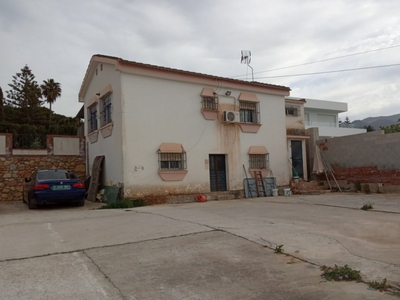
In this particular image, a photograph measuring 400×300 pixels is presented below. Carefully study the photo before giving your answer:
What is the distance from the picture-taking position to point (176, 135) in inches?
516

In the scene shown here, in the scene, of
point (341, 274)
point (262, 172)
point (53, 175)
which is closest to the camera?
point (341, 274)

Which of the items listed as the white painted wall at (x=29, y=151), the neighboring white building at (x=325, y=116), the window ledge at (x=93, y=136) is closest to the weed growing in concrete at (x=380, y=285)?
the window ledge at (x=93, y=136)

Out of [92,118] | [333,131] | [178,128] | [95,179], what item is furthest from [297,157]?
[333,131]

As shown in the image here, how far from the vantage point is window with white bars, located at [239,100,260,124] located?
1534cm

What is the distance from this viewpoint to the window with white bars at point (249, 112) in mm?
15344

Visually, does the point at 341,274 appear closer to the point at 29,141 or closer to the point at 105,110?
the point at 105,110

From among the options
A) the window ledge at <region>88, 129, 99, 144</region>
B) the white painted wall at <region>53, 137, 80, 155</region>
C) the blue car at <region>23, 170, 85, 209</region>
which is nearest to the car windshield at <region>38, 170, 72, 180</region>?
the blue car at <region>23, 170, 85, 209</region>

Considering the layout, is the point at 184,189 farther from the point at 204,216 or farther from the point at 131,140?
the point at 204,216

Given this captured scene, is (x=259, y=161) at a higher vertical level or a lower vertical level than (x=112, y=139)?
lower

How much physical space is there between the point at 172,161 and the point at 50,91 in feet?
101

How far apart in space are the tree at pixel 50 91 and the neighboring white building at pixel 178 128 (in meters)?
24.6

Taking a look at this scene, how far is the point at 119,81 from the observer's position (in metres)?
12.2

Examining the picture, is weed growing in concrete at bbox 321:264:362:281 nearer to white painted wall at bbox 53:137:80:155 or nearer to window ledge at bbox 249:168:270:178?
window ledge at bbox 249:168:270:178

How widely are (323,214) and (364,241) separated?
283 cm
